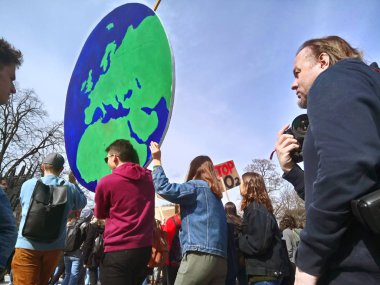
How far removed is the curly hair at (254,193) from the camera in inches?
143

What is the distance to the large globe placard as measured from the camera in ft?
7.96

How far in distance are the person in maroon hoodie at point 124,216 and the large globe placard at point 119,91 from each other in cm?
18

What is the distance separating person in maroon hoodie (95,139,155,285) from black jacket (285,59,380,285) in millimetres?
1771

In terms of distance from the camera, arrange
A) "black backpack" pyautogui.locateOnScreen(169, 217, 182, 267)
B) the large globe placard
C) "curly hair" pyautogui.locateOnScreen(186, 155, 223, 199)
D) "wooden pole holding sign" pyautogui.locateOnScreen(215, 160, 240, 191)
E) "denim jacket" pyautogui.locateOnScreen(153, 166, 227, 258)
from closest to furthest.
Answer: the large globe placard < "denim jacket" pyautogui.locateOnScreen(153, 166, 227, 258) < "curly hair" pyautogui.locateOnScreen(186, 155, 223, 199) < "black backpack" pyautogui.locateOnScreen(169, 217, 182, 267) < "wooden pole holding sign" pyautogui.locateOnScreen(215, 160, 240, 191)

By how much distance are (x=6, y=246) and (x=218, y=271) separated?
1756mm

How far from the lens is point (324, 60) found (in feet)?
4.71

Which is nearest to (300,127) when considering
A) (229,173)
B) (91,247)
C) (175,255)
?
(175,255)

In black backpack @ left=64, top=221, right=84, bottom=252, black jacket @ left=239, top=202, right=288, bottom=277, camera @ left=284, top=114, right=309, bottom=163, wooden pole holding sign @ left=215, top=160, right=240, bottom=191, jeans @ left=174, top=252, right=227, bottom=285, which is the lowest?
jeans @ left=174, top=252, right=227, bottom=285

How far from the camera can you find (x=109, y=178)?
271cm

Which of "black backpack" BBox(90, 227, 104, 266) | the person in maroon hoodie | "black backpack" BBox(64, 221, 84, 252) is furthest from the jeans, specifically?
"black backpack" BBox(64, 221, 84, 252)

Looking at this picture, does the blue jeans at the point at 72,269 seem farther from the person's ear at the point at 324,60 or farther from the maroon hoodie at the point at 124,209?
the person's ear at the point at 324,60

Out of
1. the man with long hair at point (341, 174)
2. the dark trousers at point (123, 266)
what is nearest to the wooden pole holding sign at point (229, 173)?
the dark trousers at point (123, 266)

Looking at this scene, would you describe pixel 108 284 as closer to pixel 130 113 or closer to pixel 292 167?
pixel 130 113

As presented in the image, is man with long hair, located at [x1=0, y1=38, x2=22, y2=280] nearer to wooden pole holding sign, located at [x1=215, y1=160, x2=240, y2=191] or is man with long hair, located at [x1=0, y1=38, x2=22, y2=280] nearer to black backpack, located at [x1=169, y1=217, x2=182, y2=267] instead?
black backpack, located at [x1=169, y1=217, x2=182, y2=267]
